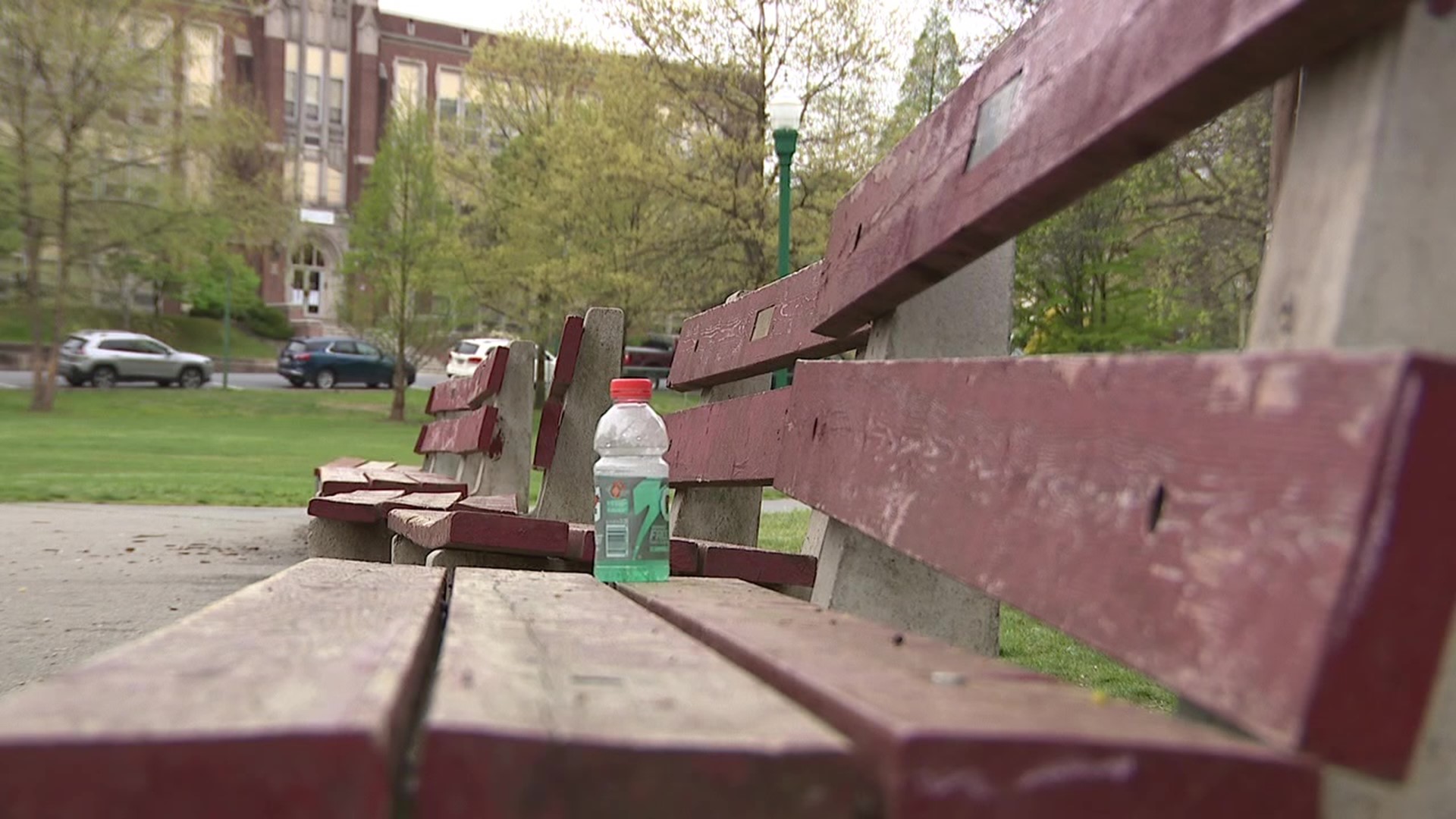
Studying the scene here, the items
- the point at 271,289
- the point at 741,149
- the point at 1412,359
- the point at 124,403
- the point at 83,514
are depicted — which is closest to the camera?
the point at 1412,359

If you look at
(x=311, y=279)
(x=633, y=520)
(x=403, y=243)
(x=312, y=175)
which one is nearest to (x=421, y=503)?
(x=633, y=520)

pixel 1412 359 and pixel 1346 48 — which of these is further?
pixel 1346 48

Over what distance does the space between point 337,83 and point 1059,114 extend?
6376 centimetres

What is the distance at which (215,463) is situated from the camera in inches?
654

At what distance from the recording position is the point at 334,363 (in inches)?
1598

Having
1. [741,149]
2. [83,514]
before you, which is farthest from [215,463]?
[741,149]

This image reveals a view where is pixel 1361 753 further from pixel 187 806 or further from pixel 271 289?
pixel 271 289

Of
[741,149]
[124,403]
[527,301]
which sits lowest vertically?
[124,403]

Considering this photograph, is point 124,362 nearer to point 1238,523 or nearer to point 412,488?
point 412,488

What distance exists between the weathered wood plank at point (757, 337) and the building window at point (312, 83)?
198ft

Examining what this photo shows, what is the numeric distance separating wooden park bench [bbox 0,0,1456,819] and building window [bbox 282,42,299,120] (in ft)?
205

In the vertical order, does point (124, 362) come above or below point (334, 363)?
below

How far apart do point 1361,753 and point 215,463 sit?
55.8 ft

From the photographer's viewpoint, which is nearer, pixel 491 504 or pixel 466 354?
pixel 491 504
